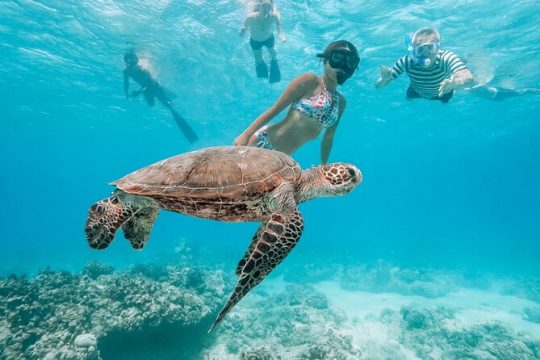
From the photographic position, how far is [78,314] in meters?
7.39

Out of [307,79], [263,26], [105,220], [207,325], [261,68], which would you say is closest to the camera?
[105,220]

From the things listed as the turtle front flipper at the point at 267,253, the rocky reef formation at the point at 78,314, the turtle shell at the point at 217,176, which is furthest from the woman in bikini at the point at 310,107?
the rocky reef formation at the point at 78,314

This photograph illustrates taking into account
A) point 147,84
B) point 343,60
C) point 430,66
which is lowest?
point 343,60

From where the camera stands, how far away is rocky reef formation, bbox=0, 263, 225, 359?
6.34 meters

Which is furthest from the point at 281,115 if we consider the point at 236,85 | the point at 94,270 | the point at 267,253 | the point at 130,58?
→ the point at 267,253

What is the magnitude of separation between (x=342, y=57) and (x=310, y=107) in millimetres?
1079

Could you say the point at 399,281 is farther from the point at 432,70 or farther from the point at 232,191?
the point at 232,191

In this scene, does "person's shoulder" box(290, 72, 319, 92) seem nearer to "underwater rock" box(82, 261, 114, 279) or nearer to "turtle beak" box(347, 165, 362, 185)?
"turtle beak" box(347, 165, 362, 185)

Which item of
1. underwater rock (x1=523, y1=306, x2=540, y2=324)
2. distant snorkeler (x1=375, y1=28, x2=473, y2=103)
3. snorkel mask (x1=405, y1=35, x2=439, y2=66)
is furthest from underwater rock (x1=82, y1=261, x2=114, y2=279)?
underwater rock (x1=523, y1=306, x2=540, y2=324)

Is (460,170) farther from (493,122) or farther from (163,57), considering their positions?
(163,57)

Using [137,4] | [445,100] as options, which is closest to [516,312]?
[445,100]

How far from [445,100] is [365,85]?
60.0 feet

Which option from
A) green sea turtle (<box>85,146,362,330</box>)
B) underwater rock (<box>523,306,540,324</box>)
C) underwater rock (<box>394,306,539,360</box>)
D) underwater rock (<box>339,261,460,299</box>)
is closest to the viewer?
green sea turtle (<box>85,146,362,330</box>)

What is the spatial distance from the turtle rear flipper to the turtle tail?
242 millimetres
